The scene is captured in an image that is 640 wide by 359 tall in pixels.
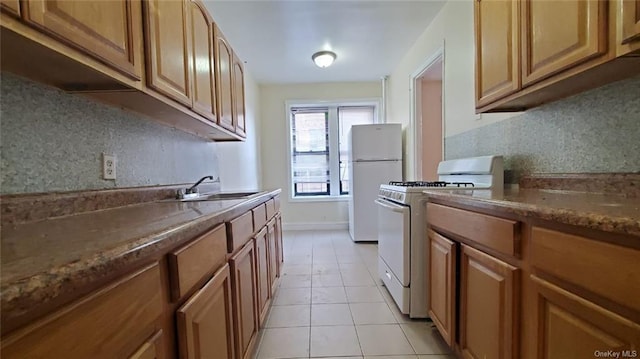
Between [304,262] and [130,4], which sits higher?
Answer: [130,4]

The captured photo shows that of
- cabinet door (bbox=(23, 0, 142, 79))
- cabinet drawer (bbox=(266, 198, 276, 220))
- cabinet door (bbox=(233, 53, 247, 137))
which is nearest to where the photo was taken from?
cabinet door (bbox=(23, 0, 142, 79))

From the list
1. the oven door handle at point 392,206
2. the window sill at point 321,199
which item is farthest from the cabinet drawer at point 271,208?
the window sill at point 321,199

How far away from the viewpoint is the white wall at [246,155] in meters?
3.18

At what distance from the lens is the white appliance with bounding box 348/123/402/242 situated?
4035 mm

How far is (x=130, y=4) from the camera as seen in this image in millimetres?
1078

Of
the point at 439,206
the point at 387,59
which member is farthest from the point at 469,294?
the point at 387,59

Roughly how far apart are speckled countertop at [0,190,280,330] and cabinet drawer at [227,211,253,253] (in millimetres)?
266

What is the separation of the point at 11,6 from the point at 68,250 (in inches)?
23.4

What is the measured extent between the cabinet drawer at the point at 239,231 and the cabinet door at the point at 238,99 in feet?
3.99

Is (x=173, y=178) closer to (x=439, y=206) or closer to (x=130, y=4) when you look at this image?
(x=130, y=4)

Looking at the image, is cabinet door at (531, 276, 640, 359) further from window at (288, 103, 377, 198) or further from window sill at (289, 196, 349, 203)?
window at (288, 103, 377, 198)

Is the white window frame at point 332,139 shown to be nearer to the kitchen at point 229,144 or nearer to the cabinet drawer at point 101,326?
the kitchen at point 229,144

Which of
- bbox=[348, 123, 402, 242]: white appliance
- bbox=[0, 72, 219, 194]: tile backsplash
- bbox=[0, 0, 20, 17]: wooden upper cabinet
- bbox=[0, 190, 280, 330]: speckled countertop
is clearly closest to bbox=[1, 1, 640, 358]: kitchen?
bbox=[0, 72, 219, 194]: tile backsplash

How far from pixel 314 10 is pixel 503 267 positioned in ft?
8.78
